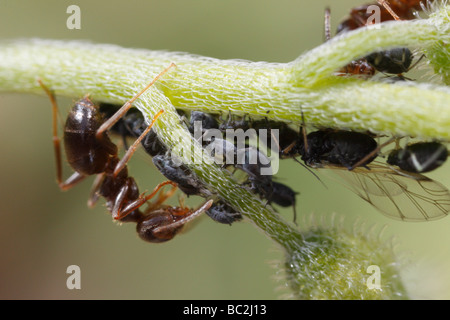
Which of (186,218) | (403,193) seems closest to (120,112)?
(186,218)

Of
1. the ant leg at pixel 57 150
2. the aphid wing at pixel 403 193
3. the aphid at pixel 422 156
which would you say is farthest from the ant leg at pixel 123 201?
the aphid at pixel 422 156

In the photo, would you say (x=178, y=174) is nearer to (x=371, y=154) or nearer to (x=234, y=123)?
A: (x=234, y=123)

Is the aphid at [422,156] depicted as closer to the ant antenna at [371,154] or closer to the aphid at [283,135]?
the ant antenna at [371,154]

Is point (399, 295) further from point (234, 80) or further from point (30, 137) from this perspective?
point (30, 137)

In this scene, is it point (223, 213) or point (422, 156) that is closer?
point (422, 156)

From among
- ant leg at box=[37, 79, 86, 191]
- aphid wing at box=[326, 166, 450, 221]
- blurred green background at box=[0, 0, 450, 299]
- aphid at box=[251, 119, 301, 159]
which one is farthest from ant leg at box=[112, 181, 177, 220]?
blurred green background at box=[0, 0, 450, 299]

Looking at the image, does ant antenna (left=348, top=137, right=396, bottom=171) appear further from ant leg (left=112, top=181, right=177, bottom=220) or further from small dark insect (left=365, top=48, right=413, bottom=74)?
ant leg (left=112, top=181, right=177, bottom=220)
